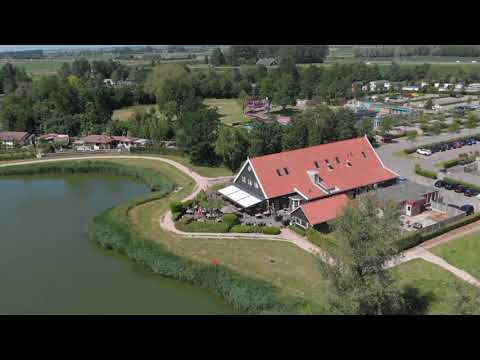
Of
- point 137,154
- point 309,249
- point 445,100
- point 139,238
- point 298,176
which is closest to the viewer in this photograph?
point 309,249

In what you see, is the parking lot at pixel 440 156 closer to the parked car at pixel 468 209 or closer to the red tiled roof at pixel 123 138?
the parked car at pixel 468 209

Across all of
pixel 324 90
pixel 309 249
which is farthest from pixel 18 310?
pixel 324 90

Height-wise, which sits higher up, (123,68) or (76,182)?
(123,68)

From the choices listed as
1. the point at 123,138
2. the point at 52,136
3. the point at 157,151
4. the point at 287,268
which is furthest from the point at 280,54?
the point at 287,268

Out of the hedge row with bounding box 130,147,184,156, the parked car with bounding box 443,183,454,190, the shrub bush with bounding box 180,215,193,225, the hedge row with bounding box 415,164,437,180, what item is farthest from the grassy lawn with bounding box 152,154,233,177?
the parked car with bounding box 443,183,454,190

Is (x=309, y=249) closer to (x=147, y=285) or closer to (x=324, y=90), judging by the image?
(x=147, y=285)

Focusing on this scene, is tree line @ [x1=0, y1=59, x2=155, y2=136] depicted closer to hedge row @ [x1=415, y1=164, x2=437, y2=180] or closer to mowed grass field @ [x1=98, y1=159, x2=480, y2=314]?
mowed grass field @ [x1=98, y1=159, x2=480, y2=314]

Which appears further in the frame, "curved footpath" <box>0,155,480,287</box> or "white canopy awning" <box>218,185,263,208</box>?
"white canopy awning" <box>218,185,263,208</box>

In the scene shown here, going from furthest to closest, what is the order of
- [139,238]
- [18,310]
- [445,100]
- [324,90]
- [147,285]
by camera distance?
[324,90] → [445,100] → [139,238] → [147,285] → [18,310]
